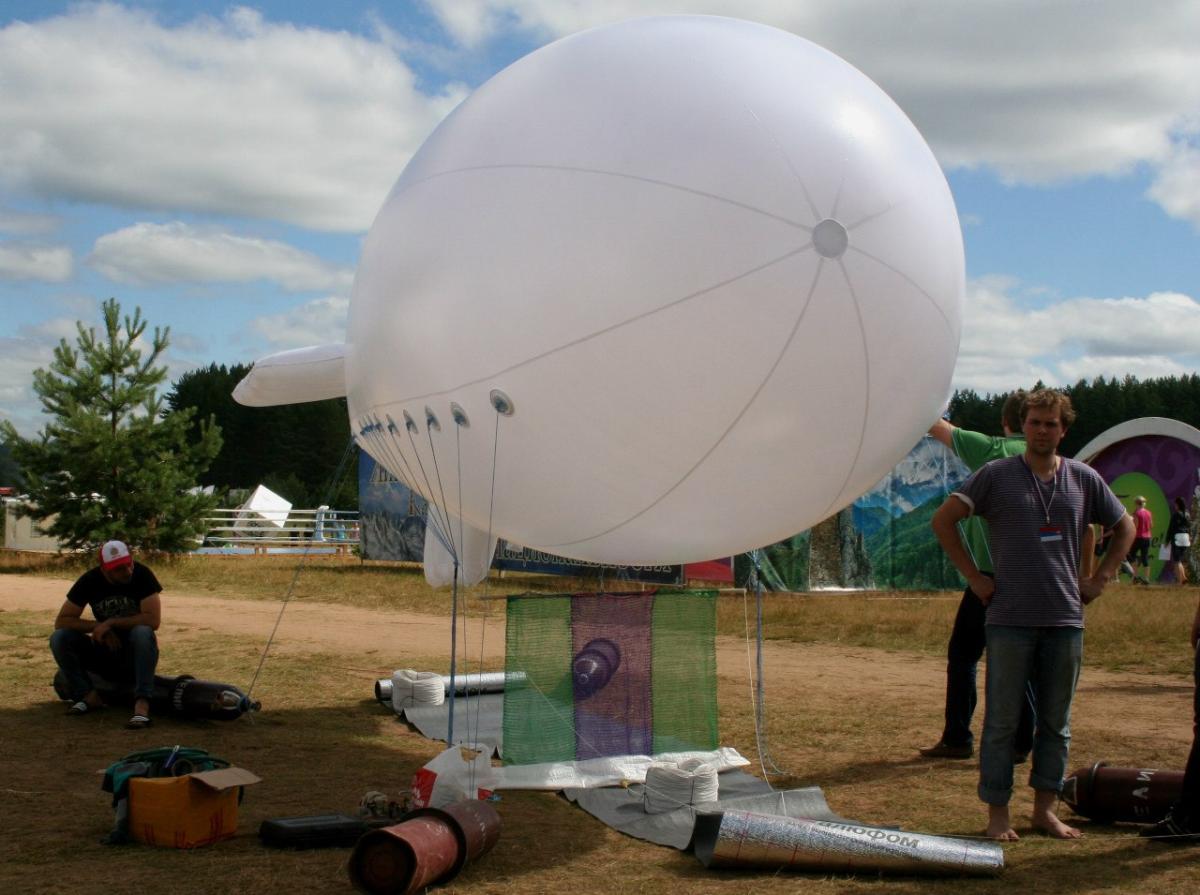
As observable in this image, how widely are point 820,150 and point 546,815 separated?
3599 millimetres

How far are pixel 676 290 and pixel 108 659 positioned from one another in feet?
18.8

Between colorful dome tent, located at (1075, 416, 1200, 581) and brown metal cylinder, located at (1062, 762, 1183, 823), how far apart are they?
1941cm

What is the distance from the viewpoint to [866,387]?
5.16 meters

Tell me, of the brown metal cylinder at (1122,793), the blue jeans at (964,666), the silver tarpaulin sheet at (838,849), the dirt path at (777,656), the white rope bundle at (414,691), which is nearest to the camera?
the silver tarpaulin sheet at (838,849)

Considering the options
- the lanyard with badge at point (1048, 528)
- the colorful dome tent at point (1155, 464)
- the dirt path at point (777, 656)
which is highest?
the colorful dome tent at point (1155, 464)

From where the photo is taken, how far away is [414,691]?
861cm

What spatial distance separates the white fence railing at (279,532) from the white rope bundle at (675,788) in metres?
23.6

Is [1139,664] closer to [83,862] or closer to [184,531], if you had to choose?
[83,862]

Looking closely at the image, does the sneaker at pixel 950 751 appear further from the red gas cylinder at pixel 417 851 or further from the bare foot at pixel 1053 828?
the red gas cylinder at pixel 417 851

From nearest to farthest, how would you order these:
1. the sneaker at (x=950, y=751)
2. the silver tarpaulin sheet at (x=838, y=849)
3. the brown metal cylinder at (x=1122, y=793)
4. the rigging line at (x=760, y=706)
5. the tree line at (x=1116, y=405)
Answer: the silver tarpaulin sheet at (x=838, y=849) < the brown metal cylinder at (x=1122, y=793) < the rigging line at (x=760, y=706) < the sneaker at (x=950, y=751) < the tree line at (x=1116, y=405)

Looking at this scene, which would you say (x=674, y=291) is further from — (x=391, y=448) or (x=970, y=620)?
(x=970, y=620)

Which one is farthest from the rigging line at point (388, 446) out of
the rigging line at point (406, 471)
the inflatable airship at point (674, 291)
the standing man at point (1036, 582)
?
the standing man at point (1036, 582)

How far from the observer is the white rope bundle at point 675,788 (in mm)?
5910

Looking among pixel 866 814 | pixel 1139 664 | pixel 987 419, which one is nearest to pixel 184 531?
pixel 1139 664
